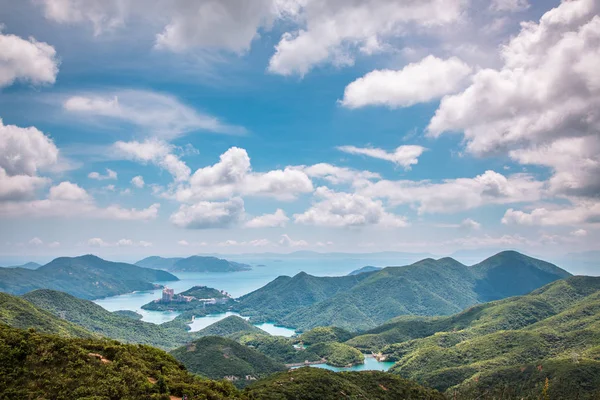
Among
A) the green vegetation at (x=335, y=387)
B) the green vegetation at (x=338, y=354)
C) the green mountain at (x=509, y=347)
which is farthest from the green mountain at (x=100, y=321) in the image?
the green vegetation at (x=335, y=387)

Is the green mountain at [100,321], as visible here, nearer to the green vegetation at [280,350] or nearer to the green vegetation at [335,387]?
the green vegetation at [280,350]

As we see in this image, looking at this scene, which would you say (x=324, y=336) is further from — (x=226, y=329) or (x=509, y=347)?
(x=509, y=347)

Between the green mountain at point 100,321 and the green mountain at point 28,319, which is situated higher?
the green mountain at point 28,319

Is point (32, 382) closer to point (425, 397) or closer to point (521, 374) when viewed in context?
point (425, 397)

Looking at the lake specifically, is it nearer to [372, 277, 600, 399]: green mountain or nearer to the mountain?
[372, 277, 600, 399]: green mountain

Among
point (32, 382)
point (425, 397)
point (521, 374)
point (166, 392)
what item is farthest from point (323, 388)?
point (521, 374)

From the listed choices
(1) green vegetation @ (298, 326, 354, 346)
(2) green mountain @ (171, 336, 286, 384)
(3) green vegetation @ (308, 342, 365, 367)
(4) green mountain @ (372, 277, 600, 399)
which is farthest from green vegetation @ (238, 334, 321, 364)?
(4) green mountain @ (372, 277, 600, 399)
